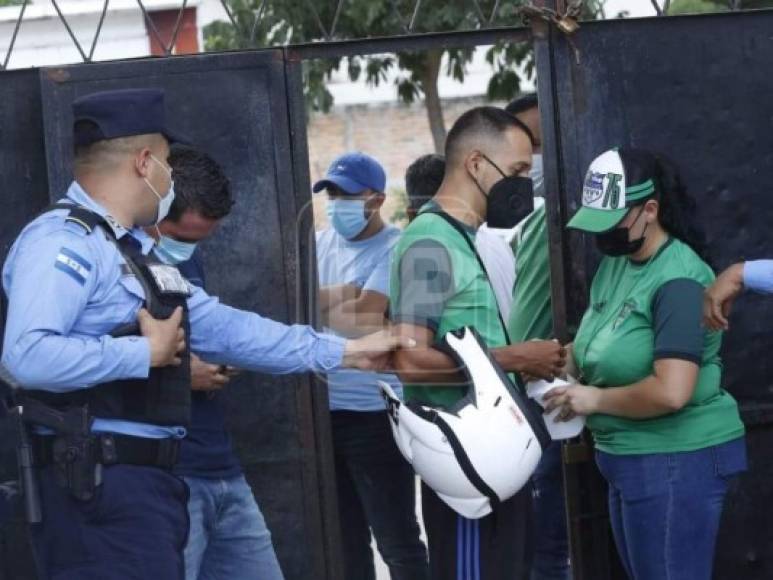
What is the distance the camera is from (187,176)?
397cm

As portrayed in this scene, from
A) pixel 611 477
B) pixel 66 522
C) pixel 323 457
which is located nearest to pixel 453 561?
pixel 611 477

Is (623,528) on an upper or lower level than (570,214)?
lower

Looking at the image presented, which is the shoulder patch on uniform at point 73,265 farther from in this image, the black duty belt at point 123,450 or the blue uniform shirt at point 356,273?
the blue uniform shirt at point 356,273

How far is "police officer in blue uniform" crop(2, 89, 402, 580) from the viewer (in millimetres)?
3141

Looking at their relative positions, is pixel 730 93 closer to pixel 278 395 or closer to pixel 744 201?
pixel 744 201

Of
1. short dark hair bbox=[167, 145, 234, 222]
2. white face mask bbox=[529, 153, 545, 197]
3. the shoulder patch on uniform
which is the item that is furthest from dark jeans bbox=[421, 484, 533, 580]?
white face mask bbox=[529, 153, 545, 197]

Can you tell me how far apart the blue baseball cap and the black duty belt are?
177 cm

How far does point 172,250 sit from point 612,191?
1217 mm

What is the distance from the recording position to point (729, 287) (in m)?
3.88

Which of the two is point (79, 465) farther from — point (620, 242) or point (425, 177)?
point (425, 177)

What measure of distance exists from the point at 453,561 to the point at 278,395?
3.07ft

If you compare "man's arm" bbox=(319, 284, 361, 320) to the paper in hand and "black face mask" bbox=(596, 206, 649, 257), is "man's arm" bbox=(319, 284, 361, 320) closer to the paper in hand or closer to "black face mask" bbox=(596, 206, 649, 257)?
the paper in hand

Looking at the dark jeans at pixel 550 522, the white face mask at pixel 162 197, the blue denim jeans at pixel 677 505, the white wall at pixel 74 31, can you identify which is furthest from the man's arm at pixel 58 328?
the white wall at pixel 74 31

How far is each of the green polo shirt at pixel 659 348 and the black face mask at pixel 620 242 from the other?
5 centimetres
